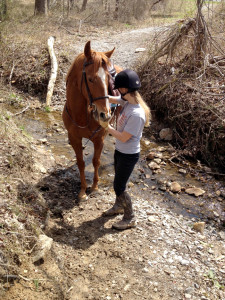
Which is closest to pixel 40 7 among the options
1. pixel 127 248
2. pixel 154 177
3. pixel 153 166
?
pixel 153 166

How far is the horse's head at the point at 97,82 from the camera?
3.09 m

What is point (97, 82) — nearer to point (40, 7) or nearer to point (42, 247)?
point (42, 247)

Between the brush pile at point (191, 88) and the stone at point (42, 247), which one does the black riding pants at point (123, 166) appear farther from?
the brush pile at point (191, 88)

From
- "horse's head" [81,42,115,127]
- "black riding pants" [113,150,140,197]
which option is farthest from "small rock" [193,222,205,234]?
"horse's head" [81,42,115,127]

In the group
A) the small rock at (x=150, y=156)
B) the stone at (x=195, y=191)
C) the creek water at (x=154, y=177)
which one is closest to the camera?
the creek water at (x=154, y=177)

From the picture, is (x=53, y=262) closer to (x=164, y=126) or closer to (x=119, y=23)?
(x=164, y=126)

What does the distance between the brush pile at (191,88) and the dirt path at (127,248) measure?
144 centimetres

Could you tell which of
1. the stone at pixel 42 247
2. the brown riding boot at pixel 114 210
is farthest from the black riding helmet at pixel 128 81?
the stone at pixel 42 247

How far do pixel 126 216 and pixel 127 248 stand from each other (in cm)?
48

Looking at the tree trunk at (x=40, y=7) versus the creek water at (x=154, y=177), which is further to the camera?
the tree trunk at (x=40, y=7)

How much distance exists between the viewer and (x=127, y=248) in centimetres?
341

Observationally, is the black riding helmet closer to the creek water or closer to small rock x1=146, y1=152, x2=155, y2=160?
the creek water

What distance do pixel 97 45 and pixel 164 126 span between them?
6.31m

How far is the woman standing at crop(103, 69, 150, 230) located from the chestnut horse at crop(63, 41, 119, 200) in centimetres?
20
